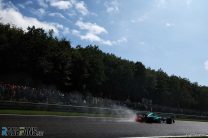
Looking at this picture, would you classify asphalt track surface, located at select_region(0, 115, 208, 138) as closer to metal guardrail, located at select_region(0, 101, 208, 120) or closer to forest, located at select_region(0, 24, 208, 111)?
metal guardrail, located at select_region(0, 101, 208, 120)

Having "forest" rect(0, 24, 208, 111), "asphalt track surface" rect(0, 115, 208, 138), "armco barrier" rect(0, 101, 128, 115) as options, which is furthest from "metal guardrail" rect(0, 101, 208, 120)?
"forest" rect(0, 24, 208, 111)

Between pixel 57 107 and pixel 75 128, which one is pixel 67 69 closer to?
pixel 57 107

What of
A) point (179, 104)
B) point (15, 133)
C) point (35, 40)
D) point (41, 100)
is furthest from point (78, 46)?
point (15, 133)

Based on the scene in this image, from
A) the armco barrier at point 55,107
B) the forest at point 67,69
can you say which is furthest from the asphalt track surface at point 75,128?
the forest at point 67,69

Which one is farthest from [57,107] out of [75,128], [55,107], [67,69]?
[67,69]

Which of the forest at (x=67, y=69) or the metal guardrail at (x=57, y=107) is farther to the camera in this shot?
the forest at (x=67, y=69)

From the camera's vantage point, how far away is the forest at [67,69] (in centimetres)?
4481

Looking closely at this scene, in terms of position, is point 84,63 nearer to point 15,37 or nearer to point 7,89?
point 15,37

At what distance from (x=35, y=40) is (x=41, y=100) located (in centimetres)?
1800

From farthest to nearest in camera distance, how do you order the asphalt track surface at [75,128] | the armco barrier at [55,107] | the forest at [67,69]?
the forest at [67,69] → the armco barrier at [55,107] → the asphalt track surface at [75,128]

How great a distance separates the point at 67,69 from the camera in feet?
168

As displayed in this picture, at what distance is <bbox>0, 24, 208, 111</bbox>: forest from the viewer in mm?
44812

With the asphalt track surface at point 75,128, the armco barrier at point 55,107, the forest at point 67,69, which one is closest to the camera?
the asphalt track surface at point 75,128

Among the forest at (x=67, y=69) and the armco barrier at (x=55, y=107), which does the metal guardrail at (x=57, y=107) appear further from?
the forest at (x=67, y=69)
